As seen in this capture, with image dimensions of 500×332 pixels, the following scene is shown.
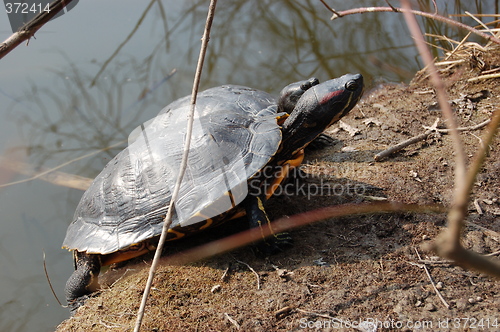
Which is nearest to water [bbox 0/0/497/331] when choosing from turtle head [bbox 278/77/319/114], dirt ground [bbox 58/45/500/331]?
dirt ground [bbox 58/45/500/331]

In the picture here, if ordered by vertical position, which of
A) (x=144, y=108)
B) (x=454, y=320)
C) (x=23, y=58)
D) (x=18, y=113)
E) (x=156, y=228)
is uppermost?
(x=23, y=58)

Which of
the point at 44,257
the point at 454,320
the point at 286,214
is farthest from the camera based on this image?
the point at 44,257

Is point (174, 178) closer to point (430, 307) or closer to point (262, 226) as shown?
point (262, 226)

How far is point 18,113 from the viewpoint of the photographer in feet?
23.7

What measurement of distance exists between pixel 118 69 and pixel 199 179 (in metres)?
5.24

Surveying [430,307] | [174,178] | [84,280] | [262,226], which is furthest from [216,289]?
[430,307]

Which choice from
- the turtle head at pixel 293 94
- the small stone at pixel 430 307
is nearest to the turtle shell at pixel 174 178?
the turtle head at pixel 293 94

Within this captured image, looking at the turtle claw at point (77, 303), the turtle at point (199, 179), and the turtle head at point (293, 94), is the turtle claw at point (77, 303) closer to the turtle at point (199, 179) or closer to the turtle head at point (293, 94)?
the turtle at point (199, 179)

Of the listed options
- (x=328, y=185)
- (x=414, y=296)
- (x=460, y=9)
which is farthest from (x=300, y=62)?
(x=414, y=296)

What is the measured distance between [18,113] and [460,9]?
9.17 metres

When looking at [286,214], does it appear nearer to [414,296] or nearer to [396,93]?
[414,296]

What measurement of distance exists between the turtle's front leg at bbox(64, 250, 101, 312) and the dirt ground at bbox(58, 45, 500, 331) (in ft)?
0.42

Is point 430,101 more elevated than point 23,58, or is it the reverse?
point 23,58

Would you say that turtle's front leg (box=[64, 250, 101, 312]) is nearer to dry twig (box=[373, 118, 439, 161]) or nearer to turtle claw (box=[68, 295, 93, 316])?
turtle claw (box=[68, 295, 93, 316])
